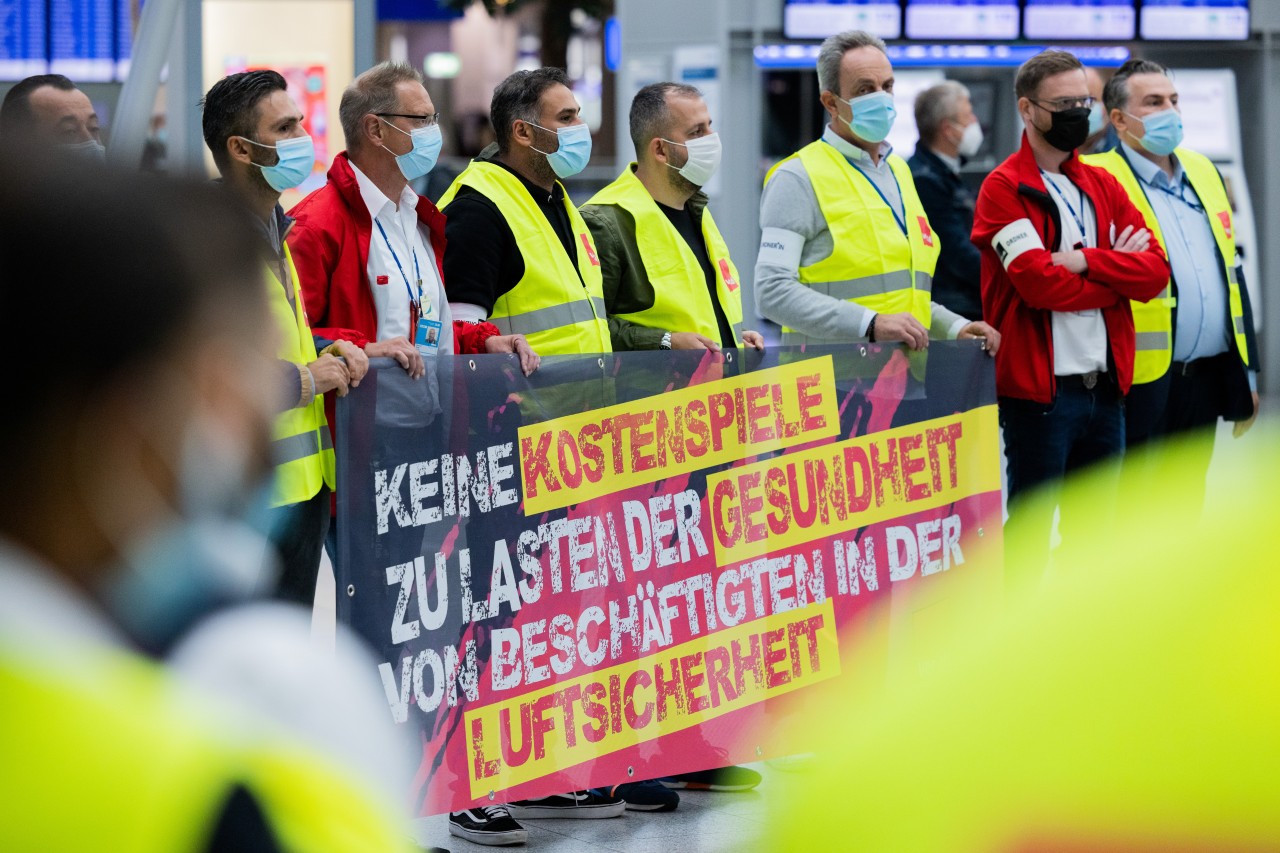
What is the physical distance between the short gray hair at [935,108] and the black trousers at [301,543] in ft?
13.1

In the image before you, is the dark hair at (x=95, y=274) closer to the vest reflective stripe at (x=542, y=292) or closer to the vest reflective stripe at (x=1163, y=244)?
the vest reflective stripe at (x=542, y=292)

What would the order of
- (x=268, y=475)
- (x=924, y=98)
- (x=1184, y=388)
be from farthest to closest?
(x=924, y=98) < (x=1184, y=388) < (x=268, y=475)

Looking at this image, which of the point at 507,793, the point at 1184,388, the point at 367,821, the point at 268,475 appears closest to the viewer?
the point at 367,821

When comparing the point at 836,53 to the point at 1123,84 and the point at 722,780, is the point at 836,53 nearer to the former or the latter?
the point at 1123,84

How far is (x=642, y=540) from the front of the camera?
13.6ft

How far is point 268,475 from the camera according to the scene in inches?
40.3

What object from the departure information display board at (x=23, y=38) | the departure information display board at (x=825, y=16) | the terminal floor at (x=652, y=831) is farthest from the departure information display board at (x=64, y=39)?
the terminal floor at (x=652, y=831)

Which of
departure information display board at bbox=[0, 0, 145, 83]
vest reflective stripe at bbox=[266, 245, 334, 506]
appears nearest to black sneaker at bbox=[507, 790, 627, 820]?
vest reflective stripe at bbox=[266, 245, 334, 506]

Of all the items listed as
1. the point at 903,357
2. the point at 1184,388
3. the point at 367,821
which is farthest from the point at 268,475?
the point at 1184,388

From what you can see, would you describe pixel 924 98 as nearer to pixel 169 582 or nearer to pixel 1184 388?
pixel 1184 388

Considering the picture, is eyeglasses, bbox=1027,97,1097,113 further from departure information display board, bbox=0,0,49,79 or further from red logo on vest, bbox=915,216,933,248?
departure information display board, bbox=0,0,49,79

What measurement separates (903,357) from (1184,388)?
5.15 feet

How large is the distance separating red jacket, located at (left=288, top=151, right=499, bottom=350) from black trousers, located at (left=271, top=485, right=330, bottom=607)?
0.44 meters

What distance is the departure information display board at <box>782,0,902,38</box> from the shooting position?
10188 millimetres
